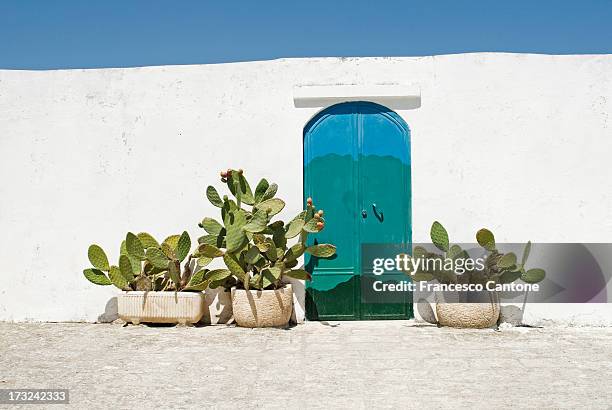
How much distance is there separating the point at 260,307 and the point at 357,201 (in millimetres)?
1381

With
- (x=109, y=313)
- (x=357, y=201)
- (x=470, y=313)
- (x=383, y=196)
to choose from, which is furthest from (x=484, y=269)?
(x=109, y=313)

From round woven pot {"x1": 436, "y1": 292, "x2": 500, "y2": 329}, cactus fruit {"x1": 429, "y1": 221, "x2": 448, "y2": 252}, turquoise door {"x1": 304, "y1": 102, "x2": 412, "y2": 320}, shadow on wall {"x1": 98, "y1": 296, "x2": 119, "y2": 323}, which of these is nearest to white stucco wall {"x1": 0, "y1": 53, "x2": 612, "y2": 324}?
shadow on wall {"x1": 98, "y1": 296, "x2": 119, "y2": 323}

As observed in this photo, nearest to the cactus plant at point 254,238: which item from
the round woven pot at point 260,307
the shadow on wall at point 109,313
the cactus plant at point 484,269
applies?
the round woven pot at point 260,307

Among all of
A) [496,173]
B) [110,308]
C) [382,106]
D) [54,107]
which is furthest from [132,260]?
[496,173]

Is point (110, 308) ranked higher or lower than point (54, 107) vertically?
lower

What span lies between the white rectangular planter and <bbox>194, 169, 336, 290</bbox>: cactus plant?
262 millimetres

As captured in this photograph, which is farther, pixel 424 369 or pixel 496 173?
pixel 496 173

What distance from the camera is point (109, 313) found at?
21.8ft

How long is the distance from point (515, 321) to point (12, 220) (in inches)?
197

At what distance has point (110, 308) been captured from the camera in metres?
6.64

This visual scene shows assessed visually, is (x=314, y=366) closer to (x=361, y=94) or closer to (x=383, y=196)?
(x=383, y=196)

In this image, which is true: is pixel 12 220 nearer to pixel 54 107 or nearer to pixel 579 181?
pixel 54 107

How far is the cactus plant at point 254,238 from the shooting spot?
5992mm

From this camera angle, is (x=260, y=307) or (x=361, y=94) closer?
(x=260, y=307)
